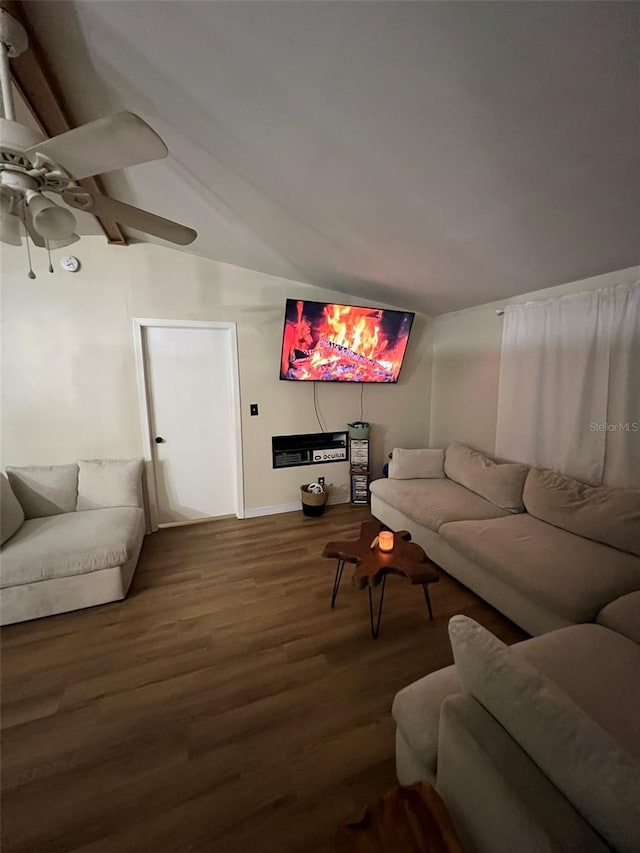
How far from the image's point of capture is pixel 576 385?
2.43m

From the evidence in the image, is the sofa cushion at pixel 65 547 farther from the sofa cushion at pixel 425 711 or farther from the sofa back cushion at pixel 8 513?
the sofa cushion at pixel 425 711

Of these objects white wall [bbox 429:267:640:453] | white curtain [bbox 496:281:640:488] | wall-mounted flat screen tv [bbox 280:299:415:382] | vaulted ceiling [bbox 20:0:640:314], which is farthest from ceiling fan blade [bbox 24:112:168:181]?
white wall [bbox 429:267:640:453]

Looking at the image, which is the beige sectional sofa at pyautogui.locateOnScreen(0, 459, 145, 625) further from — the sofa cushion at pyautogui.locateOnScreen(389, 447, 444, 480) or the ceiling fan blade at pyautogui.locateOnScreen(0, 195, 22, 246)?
the sofa cushion at pyautogui.locateOnScreen(389, 447, 444, 480)

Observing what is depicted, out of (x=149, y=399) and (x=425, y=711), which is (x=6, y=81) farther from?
(x=425, y=711)

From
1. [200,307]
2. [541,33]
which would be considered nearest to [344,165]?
[541,33]

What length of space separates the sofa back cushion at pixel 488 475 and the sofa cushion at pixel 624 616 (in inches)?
41.8

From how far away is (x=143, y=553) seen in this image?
2850 mm

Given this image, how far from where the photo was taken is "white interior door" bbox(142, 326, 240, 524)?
313 centimetres

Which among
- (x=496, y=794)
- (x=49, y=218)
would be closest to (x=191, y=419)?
(x=49, y=218)

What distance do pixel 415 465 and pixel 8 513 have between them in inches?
131

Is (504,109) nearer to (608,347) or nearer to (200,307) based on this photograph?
(608,347)

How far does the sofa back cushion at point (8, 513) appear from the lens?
2.18m

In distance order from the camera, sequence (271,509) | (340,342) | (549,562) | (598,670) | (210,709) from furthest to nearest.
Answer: (271,509), (340,342), (549,562), (210,709), (598,670)

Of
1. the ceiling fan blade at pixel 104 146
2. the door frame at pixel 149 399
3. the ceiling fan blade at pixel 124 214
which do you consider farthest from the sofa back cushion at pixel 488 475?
the ceiling fan blade at pixel 104 146
